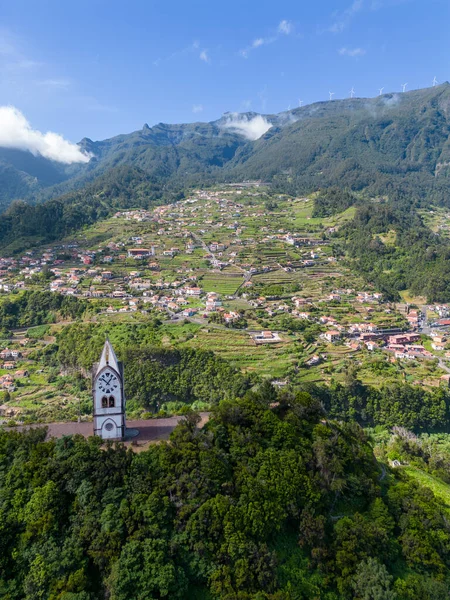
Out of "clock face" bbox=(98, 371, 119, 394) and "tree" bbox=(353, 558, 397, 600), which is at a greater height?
"clock face" bbox=(98, 371, 119, 394)

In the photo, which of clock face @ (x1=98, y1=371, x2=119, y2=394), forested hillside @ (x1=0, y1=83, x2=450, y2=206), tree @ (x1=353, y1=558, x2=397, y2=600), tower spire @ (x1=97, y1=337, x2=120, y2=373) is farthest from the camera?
forested hillside @ (x1=0, y1=83, x2=450, y2=206)

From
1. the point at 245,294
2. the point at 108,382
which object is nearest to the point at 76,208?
the point at 245,294

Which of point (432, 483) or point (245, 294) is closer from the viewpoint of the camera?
point (432, 483)

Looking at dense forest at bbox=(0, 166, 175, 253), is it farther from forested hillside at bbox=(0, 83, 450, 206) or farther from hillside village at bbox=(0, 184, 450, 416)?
forested hillside at bbox=(0, 83, 450, 206)

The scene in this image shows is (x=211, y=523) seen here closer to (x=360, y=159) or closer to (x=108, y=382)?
(x=108, y=382)

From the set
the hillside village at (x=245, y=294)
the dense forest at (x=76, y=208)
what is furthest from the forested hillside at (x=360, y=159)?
the hillside village at (x=245, y=294)

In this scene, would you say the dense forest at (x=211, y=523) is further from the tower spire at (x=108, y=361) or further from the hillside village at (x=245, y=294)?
the hillside village at (x=245, y=294)

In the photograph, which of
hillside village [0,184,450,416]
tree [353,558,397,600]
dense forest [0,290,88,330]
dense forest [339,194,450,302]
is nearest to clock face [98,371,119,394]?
tree [353,558,397,600]
